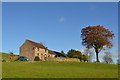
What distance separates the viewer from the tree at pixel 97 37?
92.2 metres

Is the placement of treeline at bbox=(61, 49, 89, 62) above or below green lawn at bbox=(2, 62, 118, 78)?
above

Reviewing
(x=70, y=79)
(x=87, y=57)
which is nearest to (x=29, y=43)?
(x=87, y=57)

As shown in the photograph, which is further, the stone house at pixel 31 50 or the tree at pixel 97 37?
the stone house at pixel 31 50

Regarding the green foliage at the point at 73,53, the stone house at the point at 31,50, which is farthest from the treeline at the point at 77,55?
the stone house at the point at 31,50

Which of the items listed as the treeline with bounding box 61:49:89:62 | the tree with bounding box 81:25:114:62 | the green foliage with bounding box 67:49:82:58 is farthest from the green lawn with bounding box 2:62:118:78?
the green foliage with bounding box 67:49:82:58

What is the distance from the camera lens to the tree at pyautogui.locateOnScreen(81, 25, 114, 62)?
302ft

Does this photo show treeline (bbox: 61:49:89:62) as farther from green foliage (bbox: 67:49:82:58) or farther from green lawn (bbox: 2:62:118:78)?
green lawn (bbox: 2:62:118:78)

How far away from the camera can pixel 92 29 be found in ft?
315

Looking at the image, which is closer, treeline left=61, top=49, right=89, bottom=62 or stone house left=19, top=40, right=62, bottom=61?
stone house left=19, top=40, right=62, bottom=61

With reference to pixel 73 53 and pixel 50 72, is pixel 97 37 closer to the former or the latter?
pixel 73 53

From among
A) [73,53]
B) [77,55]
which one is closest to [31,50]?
[73,53]

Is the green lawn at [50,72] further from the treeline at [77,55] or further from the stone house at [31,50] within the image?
the treeline at [77,55]

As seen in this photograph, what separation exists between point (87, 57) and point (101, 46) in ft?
63.9

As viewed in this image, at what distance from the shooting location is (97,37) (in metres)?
92.6
